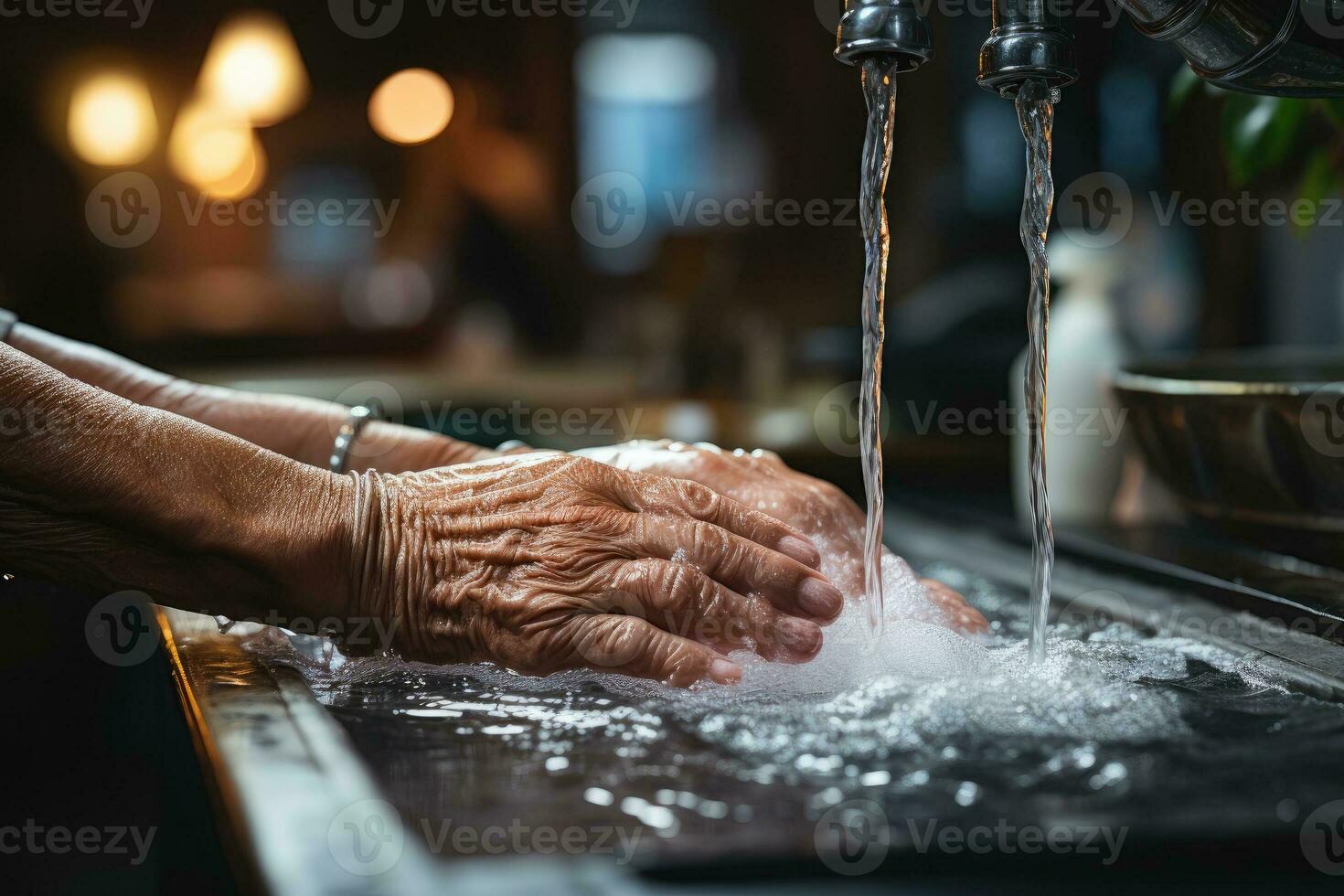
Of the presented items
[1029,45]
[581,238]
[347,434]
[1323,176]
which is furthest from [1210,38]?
[581,238]

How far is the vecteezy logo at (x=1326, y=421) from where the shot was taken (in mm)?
893

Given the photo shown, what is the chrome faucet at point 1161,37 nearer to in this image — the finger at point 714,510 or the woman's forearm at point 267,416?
the finger at point 714,510

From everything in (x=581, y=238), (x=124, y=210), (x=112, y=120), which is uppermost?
(x=112, y=120)

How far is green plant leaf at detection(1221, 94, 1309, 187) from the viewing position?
4.00ft

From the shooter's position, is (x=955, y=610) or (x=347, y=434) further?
(x=347, y=434)

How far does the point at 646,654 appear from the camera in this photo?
75cm

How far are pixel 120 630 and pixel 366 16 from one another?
648cm

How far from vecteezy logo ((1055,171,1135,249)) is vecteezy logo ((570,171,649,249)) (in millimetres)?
4123

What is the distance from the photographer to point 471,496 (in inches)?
34.4

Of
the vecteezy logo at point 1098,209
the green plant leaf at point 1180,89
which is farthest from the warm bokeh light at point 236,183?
the green plant leaf at point 1180,89

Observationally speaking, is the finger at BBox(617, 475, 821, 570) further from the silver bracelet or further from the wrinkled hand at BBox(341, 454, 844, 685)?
the silver bracelet

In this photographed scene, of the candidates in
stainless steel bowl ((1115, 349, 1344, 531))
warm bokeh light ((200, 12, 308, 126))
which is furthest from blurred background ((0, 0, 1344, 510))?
stainless steel bowl ((1115, 349, 1344, 531))

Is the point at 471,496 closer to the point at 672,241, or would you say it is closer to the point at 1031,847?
the point at 1031,847

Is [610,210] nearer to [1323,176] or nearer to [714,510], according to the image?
[1323,176]
